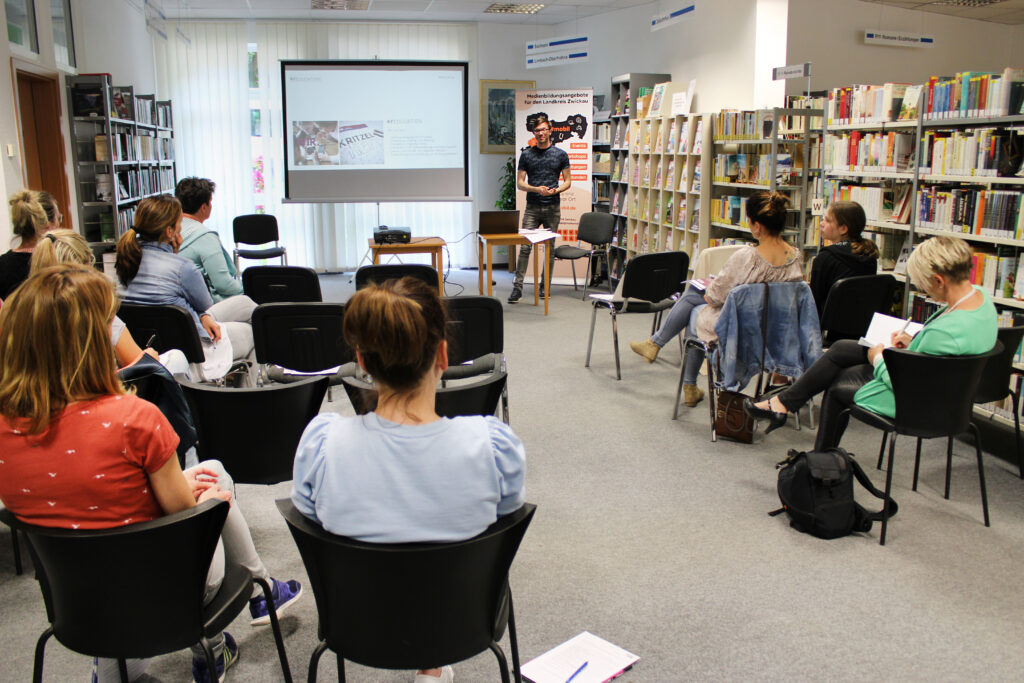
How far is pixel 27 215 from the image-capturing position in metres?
3.76

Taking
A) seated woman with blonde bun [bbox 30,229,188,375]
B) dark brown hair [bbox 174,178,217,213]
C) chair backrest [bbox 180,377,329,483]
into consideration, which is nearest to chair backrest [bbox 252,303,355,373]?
seated woman with blonde bun [bbox 30,229,188,375]

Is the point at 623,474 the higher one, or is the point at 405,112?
the point at 405,112

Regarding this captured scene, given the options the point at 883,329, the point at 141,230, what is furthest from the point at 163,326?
the point at 883,329

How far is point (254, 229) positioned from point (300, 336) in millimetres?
4908

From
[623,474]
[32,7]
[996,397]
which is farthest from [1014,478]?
[32,7]

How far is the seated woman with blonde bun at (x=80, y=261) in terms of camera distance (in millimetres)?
2730

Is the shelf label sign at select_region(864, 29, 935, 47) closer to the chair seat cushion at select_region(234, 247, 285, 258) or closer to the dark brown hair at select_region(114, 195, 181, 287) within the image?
the chair seat cushion at select_region(234, 247, 285, 258)

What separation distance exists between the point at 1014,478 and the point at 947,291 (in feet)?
3.90

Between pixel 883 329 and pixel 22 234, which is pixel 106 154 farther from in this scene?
pixel 883 329

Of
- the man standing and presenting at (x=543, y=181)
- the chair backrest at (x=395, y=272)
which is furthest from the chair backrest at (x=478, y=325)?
the man standing and presenting at (x=543, y=181)

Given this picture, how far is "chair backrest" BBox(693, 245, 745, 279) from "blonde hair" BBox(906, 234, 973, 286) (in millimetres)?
1862

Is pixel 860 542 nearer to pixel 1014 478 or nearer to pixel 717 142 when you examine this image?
pixel 1014 478

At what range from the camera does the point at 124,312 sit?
11.3 ft

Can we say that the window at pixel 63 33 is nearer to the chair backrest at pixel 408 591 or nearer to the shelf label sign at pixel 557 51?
the shelf label sign at pixel 557 51
